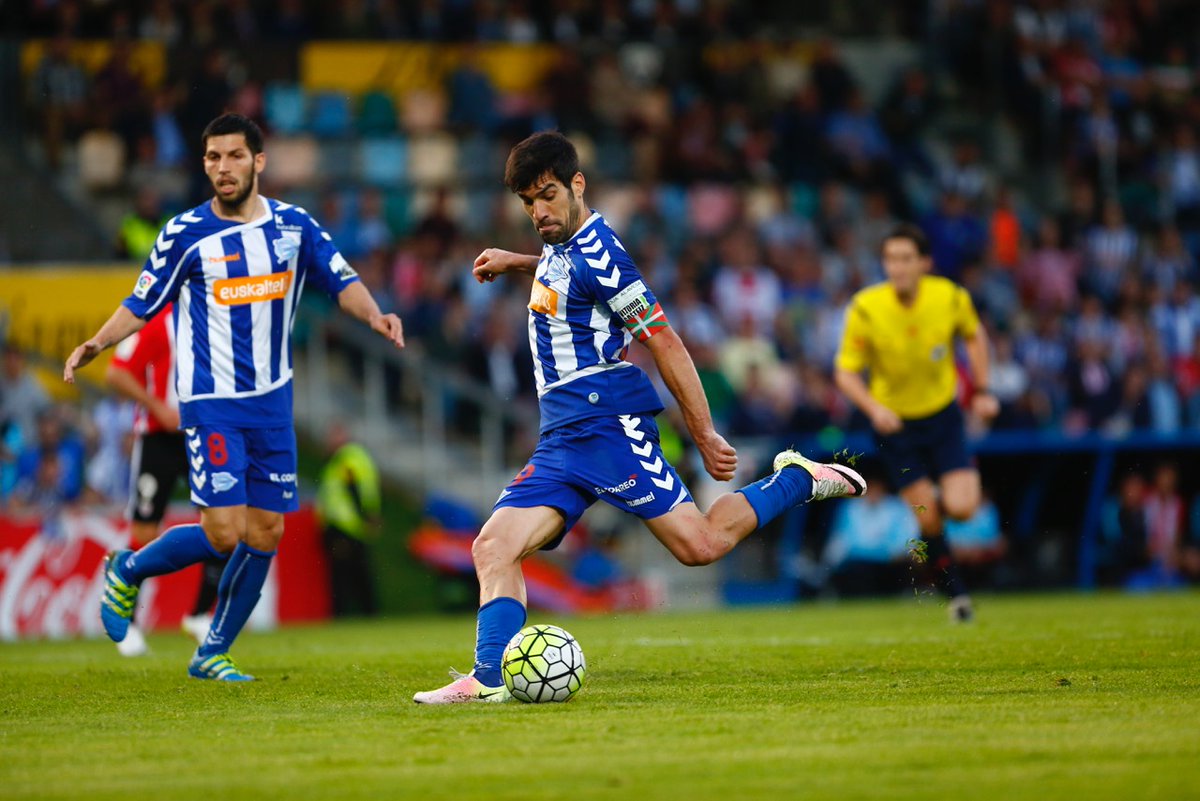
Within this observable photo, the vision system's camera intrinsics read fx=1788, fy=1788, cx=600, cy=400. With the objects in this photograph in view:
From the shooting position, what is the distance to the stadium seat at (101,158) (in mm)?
21500

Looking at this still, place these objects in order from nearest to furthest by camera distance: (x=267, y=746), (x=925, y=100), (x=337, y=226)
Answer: (x=267, y=746) < (x=337, y=226) < (x=925, y=100)

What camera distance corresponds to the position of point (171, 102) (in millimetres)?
21688

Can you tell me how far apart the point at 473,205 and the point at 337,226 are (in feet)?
8.05

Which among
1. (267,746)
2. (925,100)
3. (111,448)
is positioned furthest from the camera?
(925,100)

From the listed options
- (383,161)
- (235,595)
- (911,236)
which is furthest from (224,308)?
(383,161)

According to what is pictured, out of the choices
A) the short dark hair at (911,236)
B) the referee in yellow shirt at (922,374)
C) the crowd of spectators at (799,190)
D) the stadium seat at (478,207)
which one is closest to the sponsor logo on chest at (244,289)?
the referee in yellow shirt at (922,374)

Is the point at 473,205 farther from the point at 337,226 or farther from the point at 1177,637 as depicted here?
the point at 1177,637

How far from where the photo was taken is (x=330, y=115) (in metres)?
23.2

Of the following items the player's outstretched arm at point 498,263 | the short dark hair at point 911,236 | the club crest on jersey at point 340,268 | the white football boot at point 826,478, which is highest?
the short dark hair at point 911,236

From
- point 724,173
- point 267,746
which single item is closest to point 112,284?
point 724,173

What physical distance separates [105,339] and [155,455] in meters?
3.81

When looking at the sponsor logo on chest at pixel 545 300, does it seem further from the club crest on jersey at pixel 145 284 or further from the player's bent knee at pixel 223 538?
the club crest on jersey at pixel 145 284

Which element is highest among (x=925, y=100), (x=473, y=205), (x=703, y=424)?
(x=925, y=100)

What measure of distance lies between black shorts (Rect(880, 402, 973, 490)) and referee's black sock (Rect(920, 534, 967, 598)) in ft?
1.57
